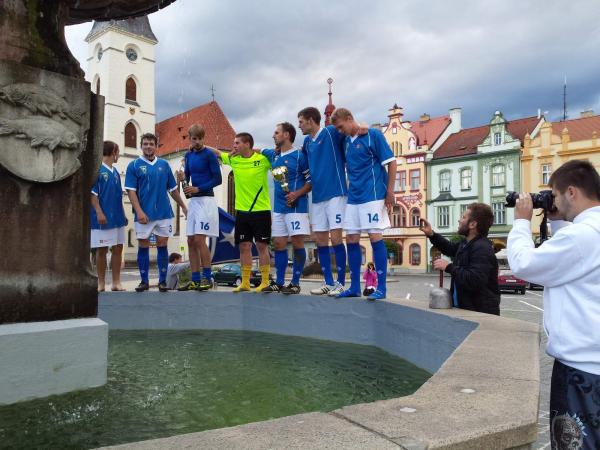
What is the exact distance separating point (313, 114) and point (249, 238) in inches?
68.4

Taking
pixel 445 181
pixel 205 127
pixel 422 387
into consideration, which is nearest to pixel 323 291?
pixel 422 387

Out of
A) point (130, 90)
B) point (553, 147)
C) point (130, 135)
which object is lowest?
point (553, 147)

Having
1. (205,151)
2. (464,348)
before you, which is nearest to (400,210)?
(205,151)

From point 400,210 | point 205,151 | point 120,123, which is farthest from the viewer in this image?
point 120,123

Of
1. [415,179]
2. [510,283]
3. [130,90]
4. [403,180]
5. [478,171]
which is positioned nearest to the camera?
[510,283]

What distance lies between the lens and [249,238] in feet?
21.8

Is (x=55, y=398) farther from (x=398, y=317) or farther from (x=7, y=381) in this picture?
(x=398, y=317)

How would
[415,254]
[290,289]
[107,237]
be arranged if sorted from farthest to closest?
[415,254] → [107,237] → [290,289]

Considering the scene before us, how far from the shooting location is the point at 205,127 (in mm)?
58281

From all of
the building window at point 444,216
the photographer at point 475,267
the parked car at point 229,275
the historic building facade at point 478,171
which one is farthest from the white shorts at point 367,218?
the building window at point 444,216

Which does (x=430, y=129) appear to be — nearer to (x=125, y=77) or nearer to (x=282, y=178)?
(x=125, y=77)

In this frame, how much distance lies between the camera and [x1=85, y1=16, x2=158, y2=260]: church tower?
56.8m

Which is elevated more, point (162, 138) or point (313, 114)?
point (162, 138)

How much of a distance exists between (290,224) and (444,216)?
43725mm
